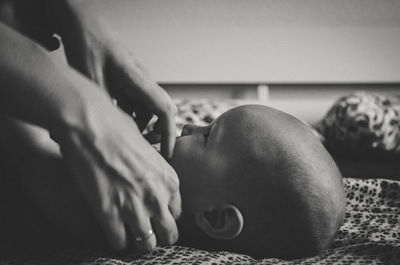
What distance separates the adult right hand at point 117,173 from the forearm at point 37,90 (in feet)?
0.06

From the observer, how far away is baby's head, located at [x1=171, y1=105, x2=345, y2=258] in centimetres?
67

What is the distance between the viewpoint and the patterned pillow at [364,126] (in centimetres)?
175

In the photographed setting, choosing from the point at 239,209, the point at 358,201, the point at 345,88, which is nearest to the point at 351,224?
the point at 358,201

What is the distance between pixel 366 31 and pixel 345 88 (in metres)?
0.37

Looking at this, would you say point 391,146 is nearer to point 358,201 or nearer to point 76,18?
point 358,201

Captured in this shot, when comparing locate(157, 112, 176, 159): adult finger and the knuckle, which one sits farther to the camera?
locate(157, 112, 176, 159): adult finger

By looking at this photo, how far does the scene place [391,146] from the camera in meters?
1.76

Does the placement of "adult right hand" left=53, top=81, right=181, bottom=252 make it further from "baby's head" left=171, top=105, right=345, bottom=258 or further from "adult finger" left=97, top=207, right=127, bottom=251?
"baby's head" left=171, top=105, right=345, bottom=258

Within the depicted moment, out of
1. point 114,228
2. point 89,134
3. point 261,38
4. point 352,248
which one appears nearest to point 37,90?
point 89,134

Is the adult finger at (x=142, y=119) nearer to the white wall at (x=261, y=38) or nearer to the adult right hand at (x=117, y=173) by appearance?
the adult right hand at (x=117, y=173)

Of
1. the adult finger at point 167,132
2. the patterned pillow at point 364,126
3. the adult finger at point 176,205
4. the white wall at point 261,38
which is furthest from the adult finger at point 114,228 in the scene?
the white wall at point 261,38

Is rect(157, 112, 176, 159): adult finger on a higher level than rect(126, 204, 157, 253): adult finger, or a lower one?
higher

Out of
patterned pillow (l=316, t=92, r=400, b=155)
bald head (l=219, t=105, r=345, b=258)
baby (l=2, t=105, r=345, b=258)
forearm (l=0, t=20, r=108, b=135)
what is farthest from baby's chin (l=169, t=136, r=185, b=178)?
patterned pillow (l=316, t=92, r=400, b=155)

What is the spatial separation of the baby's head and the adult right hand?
0.13 metres
